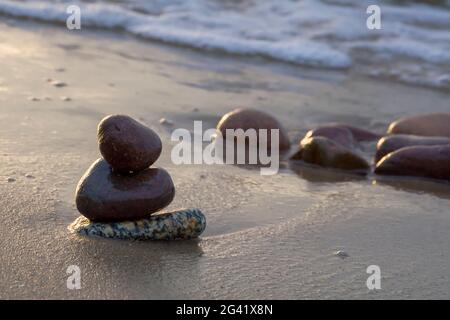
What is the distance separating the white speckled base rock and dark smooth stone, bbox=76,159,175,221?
0.11 feet

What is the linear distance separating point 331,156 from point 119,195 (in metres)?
1.89

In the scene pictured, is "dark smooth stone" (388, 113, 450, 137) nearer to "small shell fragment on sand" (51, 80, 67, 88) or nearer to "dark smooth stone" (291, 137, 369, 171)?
"dark smooth stone" (291, 137, 369, 171)

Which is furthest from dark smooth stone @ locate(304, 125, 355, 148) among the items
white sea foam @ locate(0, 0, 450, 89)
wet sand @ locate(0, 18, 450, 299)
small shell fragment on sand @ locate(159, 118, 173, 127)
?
white sea foam @ locate(0, 0, 450, 89)

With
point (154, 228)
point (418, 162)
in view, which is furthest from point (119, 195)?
point (418, 162)

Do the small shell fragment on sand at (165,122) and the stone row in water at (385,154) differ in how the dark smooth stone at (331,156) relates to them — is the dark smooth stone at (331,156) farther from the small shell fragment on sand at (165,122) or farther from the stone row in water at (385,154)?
the small shell fragment on sand at (165,122)

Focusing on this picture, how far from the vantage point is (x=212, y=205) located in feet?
12.1

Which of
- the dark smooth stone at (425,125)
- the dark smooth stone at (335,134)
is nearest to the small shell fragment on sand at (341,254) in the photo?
the dark smooth stone at (335,134)

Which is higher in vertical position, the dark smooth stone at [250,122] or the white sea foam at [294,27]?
the white sea foam at [294,27]

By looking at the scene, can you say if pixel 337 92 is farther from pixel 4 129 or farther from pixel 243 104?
pixel 4 129

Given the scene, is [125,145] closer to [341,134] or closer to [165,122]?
[165,122]

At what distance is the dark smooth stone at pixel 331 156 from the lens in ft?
15.4

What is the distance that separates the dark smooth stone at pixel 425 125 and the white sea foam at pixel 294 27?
1927 millimetres

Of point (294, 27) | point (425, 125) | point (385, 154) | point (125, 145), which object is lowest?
point (385, 154)

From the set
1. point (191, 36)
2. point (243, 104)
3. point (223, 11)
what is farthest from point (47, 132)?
point (223, 11)
